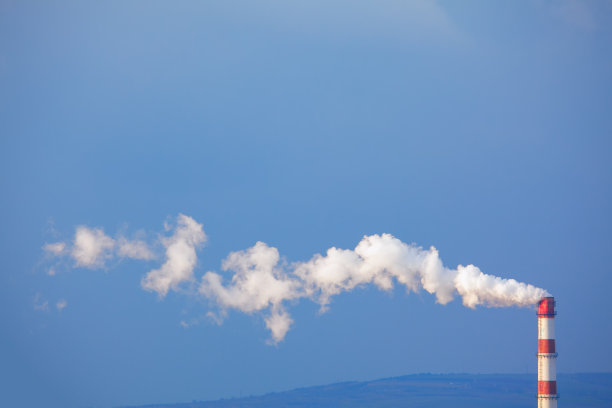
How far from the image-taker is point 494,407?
200 m

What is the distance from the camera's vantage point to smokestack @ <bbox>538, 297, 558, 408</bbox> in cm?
7500

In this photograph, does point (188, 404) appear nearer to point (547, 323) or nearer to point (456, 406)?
point (456, 406)

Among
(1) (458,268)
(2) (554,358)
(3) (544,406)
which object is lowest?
(3) (544,406)

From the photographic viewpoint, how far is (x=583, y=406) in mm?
198375

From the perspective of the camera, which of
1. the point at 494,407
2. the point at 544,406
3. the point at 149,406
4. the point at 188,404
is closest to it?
the point at 544,406

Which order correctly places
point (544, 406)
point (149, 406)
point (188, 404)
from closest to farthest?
point (544, 406)
point (149, 406)
point (188, 404)

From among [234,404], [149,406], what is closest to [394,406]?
[234,404]

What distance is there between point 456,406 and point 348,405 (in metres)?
28.7

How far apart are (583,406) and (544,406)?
5368 inches

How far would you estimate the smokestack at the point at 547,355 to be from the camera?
75.0 meters

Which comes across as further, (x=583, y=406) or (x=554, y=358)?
(x=583, y=406)

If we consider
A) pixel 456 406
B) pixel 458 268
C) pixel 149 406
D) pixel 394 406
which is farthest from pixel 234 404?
pixel 458 268

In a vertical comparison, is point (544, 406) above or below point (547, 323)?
below

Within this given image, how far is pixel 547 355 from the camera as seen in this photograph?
247 ft
